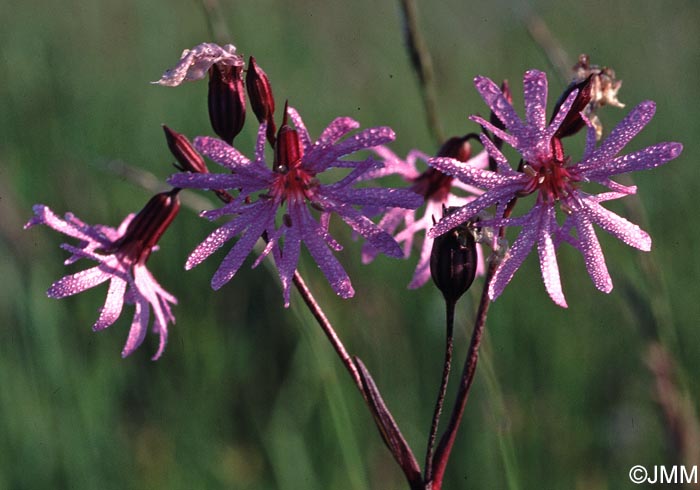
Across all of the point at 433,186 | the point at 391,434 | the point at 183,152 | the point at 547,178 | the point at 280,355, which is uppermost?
the point at 183,152

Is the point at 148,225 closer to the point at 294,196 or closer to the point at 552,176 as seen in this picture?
the point at 294,196

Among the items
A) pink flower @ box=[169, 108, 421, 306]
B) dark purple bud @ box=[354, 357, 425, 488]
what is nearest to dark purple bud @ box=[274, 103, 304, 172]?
pink flower @ box=[169, 108, 421, 306]

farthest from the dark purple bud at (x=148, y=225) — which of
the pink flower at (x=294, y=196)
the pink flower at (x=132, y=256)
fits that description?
the pink flower at (x=294, y=196)

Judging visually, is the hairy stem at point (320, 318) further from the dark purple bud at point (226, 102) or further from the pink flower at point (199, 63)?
the pink flower at point (199, 63)

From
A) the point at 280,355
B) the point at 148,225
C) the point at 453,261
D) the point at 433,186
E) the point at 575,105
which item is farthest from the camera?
the point at 280,355

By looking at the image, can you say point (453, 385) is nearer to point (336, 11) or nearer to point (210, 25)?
point (210, 25)

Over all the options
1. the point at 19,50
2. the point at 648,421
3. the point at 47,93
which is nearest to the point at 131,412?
the point at 648,421

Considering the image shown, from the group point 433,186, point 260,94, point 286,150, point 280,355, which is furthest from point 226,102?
point 280,355
